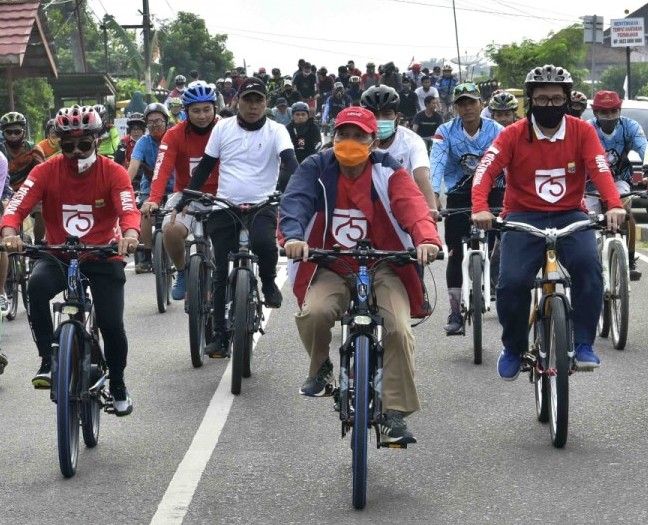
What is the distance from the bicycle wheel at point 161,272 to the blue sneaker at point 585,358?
6316mm

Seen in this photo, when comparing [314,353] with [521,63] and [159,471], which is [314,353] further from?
[521,63]

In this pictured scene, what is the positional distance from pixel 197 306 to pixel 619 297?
3168 millimetres

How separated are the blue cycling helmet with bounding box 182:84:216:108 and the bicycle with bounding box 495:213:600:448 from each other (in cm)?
363

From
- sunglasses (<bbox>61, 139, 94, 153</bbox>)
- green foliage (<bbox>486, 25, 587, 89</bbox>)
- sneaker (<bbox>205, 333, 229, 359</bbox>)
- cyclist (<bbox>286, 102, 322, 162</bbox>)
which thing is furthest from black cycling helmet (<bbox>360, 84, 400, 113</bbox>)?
green foliage (<bbox>486, 25, 587, 89</bbox>)

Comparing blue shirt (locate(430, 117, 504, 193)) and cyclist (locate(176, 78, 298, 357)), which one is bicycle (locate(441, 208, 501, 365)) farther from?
cyclist (locate(176, 78, 298, 357))

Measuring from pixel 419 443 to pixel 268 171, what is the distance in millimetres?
3254

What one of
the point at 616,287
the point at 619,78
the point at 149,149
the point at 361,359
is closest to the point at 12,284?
the point at 149,149

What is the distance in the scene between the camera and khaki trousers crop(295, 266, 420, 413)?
734cm

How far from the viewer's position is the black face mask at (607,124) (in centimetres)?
1296

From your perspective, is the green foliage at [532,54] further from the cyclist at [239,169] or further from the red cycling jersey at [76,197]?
the red cycling jersey at [76,197]

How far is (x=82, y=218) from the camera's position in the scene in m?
8.65

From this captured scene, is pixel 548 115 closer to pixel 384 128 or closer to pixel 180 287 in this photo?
pixel 384 128

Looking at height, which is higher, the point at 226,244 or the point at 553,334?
the point at 226,244

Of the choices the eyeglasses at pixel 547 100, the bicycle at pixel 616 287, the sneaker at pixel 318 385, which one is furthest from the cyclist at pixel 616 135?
the sneaker at pixel 318 385
